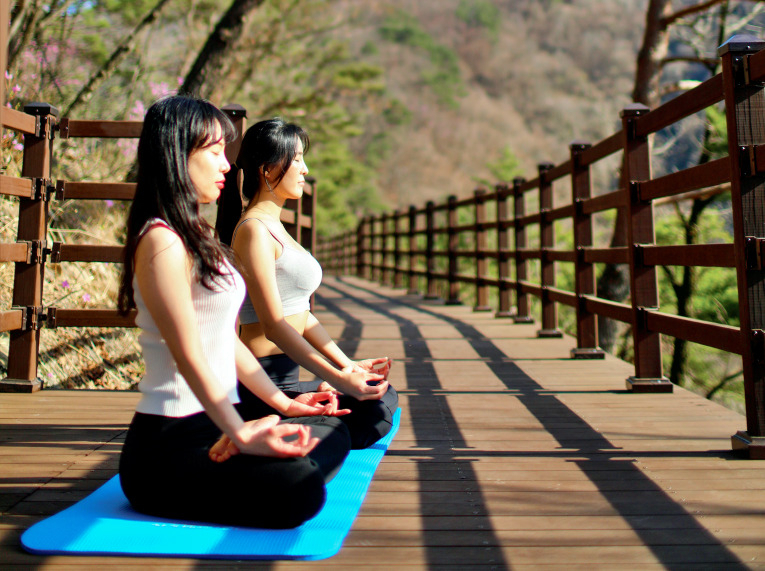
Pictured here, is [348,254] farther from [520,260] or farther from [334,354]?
[334,354]

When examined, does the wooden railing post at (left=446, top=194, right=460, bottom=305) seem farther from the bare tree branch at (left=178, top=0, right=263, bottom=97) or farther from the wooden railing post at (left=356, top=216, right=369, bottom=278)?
the wooden railing post at (left=356, top=216, right=369, bottom=278)

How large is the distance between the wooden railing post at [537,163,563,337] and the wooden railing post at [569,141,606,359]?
0.87 metres

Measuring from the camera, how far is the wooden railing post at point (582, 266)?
176 inches

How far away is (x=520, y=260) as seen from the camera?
6.37m

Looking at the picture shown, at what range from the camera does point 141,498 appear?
1674mm

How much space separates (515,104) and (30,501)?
66.6 m

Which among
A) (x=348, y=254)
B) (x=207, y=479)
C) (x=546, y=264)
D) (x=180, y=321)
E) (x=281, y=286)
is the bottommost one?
(x=207, y=479)

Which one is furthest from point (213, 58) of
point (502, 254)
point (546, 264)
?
point (502, 254)

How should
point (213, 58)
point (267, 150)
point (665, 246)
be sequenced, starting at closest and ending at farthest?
point (267, 150), point (665, 246), point (213, 58)

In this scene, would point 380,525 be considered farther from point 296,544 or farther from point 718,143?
point 718,143

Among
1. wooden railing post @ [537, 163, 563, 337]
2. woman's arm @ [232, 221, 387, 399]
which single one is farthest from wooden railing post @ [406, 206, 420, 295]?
woman's arm @ [232, 221, 387, 399]

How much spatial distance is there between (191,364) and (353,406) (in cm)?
94

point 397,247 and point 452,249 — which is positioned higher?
point 397,247

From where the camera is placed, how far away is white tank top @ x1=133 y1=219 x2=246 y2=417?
5.15ft
